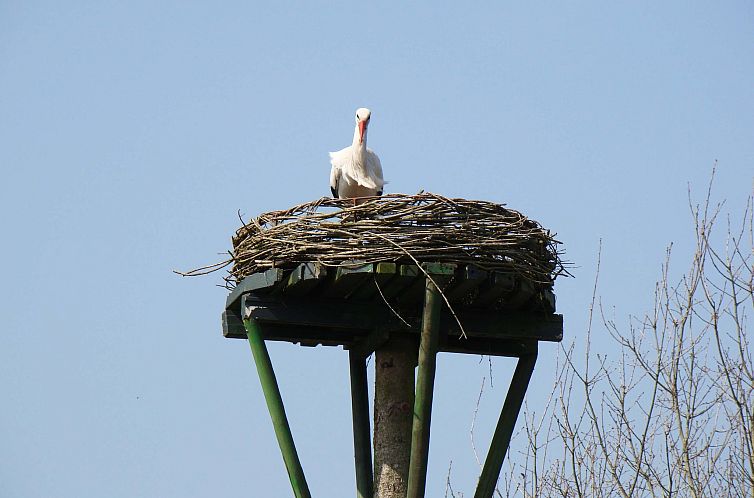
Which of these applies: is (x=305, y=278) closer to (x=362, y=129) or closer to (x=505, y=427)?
(x=505, y=427)

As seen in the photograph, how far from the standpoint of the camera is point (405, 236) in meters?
7.96

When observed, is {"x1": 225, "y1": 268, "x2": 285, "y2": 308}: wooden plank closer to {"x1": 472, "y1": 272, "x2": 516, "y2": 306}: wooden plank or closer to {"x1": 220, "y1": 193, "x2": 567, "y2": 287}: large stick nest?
{"x1": 220, "y1": 193, "x2": 567, "y2": 287}: large stick nest

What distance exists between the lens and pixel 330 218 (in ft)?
26.8

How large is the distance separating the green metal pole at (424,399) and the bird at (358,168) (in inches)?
105

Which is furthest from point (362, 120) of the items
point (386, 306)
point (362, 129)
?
point (386, 306)

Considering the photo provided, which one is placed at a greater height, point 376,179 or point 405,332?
point 376,179

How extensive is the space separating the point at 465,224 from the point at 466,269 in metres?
0.29

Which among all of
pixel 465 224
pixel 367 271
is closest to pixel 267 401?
pixel 367 271

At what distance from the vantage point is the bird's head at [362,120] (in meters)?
10.6

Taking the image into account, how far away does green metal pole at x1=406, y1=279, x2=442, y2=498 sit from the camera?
8.01 m

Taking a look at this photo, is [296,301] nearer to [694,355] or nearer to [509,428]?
[509,428]

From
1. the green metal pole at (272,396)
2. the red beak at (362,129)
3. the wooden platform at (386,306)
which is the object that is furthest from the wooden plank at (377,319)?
the red beak at (362,129)

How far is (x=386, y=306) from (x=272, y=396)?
957mm

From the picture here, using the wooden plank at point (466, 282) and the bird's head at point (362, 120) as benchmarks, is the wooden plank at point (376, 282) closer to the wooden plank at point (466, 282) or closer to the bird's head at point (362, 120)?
the wooden plank at point (466, 282)
